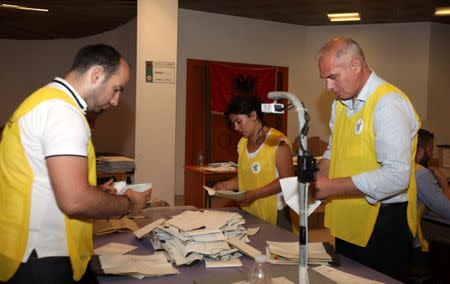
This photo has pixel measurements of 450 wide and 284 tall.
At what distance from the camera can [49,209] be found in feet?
4.81

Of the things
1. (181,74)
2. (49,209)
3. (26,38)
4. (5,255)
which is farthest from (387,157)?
(26,38)

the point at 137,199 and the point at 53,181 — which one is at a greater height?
the point at 53,181

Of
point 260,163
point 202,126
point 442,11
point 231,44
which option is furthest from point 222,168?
point 442,11

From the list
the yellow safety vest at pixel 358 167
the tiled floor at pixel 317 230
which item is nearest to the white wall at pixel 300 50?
Result: the tiled floor at pixel 317 230

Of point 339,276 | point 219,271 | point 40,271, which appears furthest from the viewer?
point 219,271

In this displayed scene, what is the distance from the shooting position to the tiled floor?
4961 mm

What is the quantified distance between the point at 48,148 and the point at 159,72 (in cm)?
329

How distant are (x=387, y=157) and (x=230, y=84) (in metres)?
4.61

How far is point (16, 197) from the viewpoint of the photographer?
1.46 m

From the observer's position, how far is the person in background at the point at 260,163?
2.60m

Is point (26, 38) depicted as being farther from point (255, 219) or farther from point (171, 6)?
point (255, 219)

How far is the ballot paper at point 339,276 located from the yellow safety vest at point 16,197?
0.85 metres

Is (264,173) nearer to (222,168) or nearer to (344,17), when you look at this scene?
(222,168)

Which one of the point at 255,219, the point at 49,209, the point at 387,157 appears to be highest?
the point at 387,157
